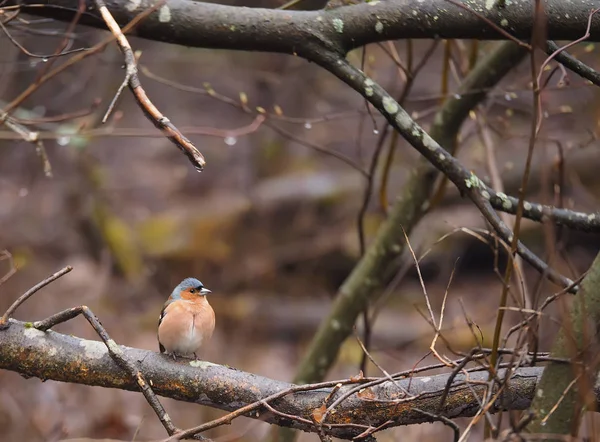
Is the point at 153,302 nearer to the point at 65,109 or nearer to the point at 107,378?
the point at 65,109

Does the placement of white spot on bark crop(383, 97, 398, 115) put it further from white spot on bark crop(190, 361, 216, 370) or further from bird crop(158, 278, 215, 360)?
bird crop(158, 278, 215, 360)

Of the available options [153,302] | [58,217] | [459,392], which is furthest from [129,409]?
[459,392]

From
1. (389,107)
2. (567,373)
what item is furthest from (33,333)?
(567,373)

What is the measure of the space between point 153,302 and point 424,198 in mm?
6226

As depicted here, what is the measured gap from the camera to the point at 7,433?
22.3 ft

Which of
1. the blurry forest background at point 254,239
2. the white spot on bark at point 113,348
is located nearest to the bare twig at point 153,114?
the white spot on bark at point 113,348

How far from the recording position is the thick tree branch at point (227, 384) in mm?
2648

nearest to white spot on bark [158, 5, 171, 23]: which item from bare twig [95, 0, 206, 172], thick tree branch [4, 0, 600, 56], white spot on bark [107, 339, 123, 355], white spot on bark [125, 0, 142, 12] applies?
thick tree branch [4, 0, 600, 56]

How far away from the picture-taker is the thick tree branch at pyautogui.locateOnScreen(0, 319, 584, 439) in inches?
104

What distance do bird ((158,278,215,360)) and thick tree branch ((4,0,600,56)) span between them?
1497 millimetres

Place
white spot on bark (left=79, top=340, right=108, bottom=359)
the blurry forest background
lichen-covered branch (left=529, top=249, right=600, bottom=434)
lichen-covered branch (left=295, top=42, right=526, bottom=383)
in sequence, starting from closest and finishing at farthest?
1. lichen-covered branch (left=529, top=249, right=600, bottom=434)
2. white spot on bark (left=79, top=340, right=108, bottom=359)
3. lichen-covered branch (left=295, top=42, right=526, bottom=383)
4. the blurry forest background

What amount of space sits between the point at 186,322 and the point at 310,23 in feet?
5.65

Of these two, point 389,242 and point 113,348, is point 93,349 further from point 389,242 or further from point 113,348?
point 389,242

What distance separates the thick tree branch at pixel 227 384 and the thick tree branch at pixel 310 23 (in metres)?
1.38
